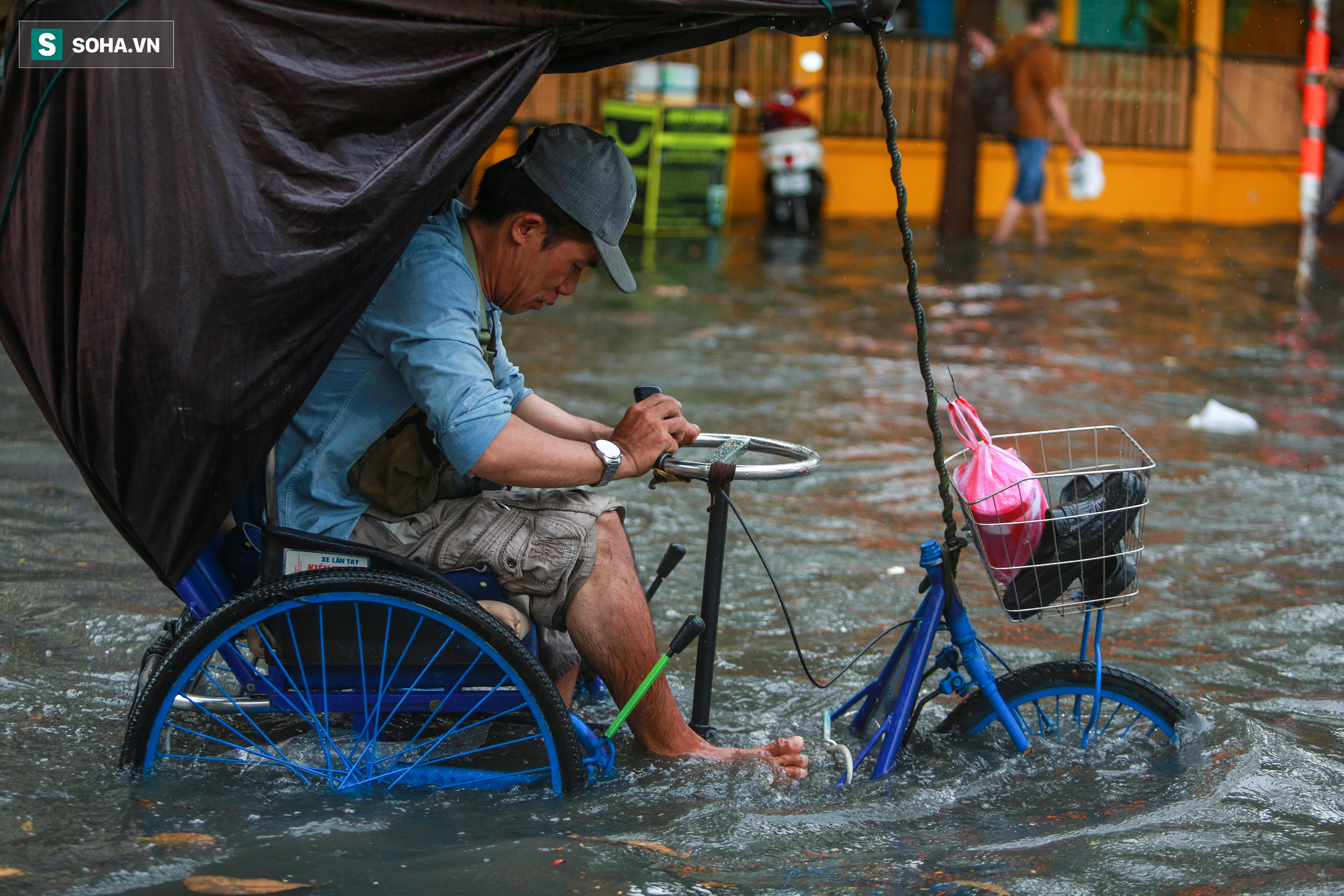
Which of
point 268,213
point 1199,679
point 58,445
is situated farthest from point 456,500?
point 58,445

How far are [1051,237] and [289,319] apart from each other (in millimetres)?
12772

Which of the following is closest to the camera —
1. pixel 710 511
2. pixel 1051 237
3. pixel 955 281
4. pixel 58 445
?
pixel 710 511

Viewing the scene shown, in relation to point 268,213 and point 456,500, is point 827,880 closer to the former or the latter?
point 456,500

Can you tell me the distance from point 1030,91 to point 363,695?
36.2ft

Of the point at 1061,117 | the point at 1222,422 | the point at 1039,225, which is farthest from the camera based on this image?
the point at 1039,225

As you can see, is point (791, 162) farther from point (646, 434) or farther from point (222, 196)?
point (222, 196)

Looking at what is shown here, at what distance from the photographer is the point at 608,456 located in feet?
8.79

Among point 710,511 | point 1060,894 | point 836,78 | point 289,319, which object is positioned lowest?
point 1060,894

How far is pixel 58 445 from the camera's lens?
545 centimetres

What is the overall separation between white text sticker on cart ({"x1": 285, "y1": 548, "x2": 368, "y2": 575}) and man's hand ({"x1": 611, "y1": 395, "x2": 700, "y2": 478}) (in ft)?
1.77

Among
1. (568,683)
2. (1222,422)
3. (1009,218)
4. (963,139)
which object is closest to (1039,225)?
(1009,218)

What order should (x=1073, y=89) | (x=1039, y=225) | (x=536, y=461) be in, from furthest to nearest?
(x=1073, y=89) → (x=1039, y=225) → (x=536, y=461)

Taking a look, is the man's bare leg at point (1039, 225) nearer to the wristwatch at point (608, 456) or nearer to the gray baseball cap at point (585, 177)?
the gray baseball cap at point (585, 177)

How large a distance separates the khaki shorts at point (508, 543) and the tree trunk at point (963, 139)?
1112 cm
